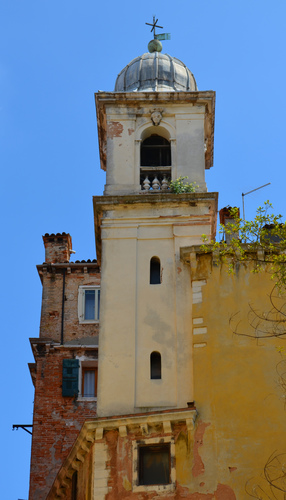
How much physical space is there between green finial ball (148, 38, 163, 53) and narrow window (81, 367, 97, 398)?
1170 cm

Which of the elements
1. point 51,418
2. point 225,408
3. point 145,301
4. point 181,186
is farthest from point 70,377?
point 225,408

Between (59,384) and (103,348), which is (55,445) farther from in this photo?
(103,348)

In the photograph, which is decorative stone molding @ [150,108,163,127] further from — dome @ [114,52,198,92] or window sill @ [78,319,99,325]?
window sill @ [78,319,99,325]

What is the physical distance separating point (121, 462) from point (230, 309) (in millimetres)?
5307

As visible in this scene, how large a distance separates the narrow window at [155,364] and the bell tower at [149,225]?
0.03 metres

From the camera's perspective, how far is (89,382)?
131 ft

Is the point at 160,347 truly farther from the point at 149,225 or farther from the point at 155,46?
the point at 155,46

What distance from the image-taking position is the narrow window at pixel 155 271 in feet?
111

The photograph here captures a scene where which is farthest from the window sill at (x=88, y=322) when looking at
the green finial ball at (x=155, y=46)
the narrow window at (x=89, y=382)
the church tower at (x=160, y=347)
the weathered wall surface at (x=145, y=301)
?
the green finial ball at (x=155, y=46)

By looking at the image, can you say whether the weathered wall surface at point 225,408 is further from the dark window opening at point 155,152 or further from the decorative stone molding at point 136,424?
the dark window opening at point 155,152

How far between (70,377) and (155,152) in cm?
834

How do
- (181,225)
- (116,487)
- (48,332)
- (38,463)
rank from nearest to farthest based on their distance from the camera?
1. (116,487)
2. (181,225)
3. (38,463)
4. (48,332)

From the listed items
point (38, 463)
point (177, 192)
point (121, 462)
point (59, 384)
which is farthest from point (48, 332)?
point (121, 462)

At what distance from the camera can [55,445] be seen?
38.3 meters
